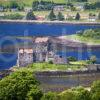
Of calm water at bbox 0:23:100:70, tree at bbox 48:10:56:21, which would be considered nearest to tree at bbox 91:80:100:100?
calm water at bbox 0:23:100:70

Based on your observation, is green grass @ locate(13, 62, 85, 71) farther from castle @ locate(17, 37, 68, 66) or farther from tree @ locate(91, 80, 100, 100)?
tree @ locate(91, 80, 100, 100)

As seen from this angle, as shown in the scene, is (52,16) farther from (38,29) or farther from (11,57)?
(11,57)

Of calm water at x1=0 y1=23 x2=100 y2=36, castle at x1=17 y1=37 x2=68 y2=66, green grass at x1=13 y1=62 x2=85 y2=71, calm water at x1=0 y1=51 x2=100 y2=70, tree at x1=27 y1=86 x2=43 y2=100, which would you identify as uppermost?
tree at x1=27 y1=86 x2=43 y2=100

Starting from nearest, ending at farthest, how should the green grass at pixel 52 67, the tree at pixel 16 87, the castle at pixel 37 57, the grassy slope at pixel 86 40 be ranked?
the tree at pixel 16 87, the green grass at pixel 52 67, the castle at pixel 37 57, the grassy slope at pixel 86 40

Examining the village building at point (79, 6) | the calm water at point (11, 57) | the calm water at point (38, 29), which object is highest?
the calm water at point (11, 57)

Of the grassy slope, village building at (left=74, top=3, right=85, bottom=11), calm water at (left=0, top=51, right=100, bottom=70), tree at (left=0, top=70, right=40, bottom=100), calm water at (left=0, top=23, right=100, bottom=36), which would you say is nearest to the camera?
tree at (left=0, top=70, right=40, bottom=100)

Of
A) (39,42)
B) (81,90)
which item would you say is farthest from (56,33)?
(81,90)

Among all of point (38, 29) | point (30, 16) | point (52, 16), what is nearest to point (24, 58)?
point (38, 29)

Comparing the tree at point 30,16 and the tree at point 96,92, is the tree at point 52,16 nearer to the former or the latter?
the tree at point 30,16

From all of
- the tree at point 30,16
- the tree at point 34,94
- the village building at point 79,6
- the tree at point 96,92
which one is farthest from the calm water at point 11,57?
the village building at point 79,6

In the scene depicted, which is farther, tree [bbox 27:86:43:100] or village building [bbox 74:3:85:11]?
village building [bbox 74:3:85:11]

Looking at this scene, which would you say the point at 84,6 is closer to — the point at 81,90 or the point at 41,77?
the point at 41,77
